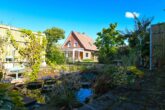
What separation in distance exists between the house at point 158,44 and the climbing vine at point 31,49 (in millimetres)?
6350

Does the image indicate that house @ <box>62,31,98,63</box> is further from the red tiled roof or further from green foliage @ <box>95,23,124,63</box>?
green foliage @ <box>95,23,124,63</box>

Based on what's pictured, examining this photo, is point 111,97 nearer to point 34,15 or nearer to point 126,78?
point 126,78

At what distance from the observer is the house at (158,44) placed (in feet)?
40.2

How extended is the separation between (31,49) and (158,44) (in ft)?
23.3

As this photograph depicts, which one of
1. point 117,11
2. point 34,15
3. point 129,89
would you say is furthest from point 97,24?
point 129,89

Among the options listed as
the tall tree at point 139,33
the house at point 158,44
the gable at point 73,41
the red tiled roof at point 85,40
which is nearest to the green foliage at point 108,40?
the tall tree at point 139,33

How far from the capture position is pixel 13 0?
64.1 feet

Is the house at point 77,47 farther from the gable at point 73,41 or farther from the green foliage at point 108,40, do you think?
the green foliage at point 108,40

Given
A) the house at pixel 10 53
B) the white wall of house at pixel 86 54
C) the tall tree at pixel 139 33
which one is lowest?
the house at pixel 10 53

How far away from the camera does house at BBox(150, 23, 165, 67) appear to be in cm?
1225

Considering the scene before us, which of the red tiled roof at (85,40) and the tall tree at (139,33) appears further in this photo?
the red tiled roof at (85,40)

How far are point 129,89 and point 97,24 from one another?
23.5 m

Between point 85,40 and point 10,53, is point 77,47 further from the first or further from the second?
point 10,53

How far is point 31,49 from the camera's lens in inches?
370
